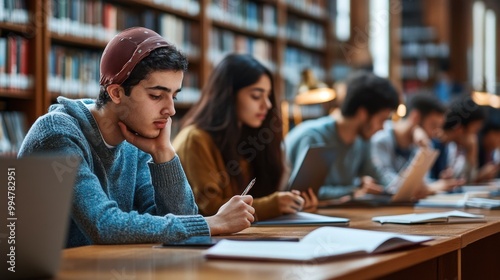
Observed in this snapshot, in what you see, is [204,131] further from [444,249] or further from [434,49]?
[434,49]

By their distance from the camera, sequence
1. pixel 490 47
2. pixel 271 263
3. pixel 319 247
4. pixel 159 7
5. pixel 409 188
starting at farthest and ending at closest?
1. pixel 490 47
2. pixel 159 7
3. pixel 409 188
4. pixel 319 247
5. pixel 271 263

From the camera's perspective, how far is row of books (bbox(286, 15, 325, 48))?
7.02 metres

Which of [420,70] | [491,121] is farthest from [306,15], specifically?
[420,70]

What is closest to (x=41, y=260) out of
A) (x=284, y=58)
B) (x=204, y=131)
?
(x=204, y=131)

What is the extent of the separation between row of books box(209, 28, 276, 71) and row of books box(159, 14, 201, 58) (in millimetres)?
173

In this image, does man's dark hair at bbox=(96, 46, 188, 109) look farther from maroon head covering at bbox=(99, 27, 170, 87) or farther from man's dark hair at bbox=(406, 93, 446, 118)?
man's dark hair at bbox=(406, 93, 446, 118)

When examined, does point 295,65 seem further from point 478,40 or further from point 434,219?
point 478,40

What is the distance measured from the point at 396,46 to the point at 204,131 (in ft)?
21.4

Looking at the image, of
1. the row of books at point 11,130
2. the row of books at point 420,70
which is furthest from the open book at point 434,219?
the row of books at point 420,70

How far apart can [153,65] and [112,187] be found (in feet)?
1.18

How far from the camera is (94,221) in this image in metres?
1.78

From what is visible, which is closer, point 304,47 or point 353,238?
point 353,238

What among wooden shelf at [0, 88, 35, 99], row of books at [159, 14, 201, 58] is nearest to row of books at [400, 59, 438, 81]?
row of books at [159, 14, 201, 58]

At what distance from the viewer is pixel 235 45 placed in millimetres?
6055
